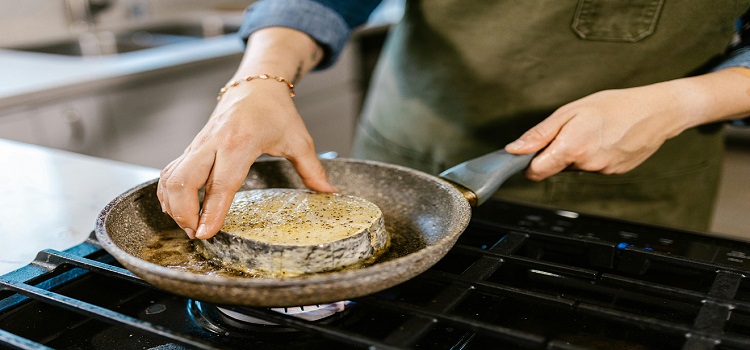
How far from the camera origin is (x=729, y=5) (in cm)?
104

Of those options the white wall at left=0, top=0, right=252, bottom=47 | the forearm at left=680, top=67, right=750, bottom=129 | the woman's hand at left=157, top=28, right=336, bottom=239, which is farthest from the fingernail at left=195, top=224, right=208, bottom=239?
the white wall at left=0, top=0, right=252, bottom=47

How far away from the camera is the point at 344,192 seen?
3.08 ft

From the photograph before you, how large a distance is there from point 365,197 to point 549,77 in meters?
0.45

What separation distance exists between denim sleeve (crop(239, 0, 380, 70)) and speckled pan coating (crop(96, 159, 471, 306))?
30cm

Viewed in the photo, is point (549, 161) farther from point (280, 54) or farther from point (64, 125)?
point (64, 125)

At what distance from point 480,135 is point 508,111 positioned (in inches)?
3.1

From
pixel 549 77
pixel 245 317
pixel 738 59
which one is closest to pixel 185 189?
pixel 245 317

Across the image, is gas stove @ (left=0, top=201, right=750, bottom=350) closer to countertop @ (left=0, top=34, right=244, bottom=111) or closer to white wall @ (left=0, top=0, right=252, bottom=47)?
countertop @ (left=0, top=34, right=244, bottom=111)

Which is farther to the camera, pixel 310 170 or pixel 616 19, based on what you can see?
pixel 616 19

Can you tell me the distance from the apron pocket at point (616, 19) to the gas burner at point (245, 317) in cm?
65

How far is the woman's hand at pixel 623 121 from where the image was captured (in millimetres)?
892

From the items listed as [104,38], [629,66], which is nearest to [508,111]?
[629,66]

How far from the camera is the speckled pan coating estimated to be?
0.56m

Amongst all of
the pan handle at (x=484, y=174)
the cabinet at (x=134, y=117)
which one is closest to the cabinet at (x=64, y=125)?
the cabinet at (x=134, y=117)
